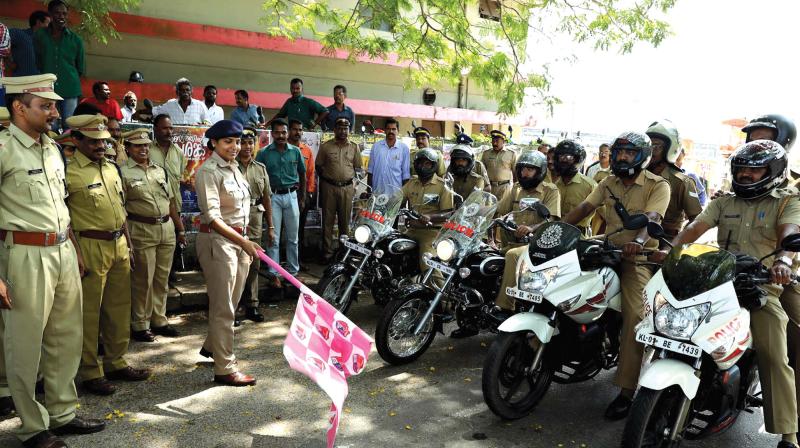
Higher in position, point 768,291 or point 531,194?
point 531,194

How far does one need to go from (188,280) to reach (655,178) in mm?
5402

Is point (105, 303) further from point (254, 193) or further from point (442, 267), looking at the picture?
point (442, 267)

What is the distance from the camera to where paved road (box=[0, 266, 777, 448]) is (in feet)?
12.5

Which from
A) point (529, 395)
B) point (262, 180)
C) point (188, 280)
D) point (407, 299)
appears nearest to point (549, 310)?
point (529, 395)

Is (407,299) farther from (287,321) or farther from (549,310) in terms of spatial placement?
(287,321)

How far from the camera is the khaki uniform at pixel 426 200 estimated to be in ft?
20.4

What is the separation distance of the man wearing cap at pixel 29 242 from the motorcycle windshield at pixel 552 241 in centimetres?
317

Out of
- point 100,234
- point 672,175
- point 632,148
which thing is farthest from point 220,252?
point 672,175

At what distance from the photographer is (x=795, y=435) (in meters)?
3.77

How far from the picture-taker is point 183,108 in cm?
892

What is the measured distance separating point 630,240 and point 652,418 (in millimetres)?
1646

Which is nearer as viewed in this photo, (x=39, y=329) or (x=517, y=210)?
(x=39, y=329)

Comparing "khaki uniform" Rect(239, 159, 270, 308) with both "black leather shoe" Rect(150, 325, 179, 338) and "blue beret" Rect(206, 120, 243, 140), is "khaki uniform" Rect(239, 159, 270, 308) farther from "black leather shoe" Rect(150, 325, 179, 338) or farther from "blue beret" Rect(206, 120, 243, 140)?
"blue beret" Rect(206, 120, 243, 140)

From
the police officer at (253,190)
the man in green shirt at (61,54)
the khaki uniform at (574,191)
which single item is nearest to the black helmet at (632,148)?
the khaki uniform at (574,191)
